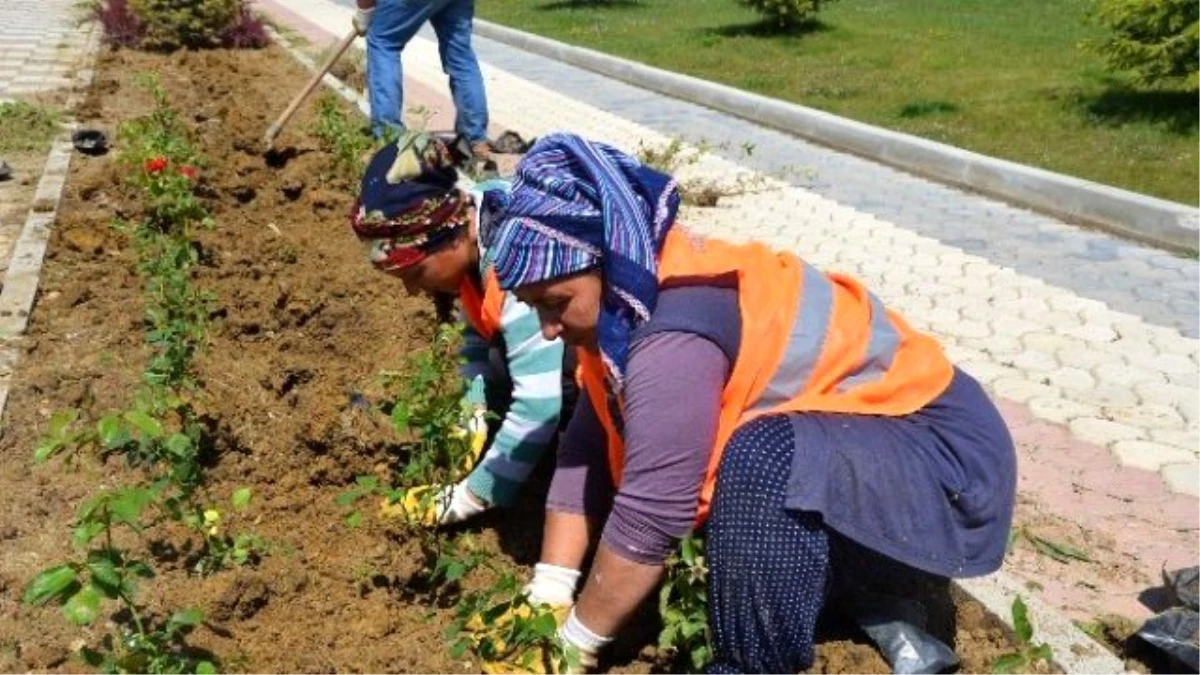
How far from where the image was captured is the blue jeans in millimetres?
6840

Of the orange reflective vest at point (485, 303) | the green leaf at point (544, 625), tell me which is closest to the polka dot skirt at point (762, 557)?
the green leaf at point (544, 625)

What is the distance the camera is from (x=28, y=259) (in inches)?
188

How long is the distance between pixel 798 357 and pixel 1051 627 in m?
0.87

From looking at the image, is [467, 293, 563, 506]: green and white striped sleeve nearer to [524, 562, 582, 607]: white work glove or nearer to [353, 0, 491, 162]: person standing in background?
[524, 562, 582, 607]: white work glove

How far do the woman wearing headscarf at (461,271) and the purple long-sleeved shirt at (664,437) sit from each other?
52cm

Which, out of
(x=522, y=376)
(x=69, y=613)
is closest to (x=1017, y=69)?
(x=522, y=376)

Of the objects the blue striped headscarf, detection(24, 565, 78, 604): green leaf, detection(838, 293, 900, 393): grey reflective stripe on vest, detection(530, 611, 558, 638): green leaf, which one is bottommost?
detection(530, 611, 558, 638): green leaf

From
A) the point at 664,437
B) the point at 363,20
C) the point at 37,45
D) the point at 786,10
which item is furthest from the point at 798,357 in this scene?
the point at 37,45

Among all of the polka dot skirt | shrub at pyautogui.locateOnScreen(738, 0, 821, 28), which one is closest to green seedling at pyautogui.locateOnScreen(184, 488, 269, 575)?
the polka dot skirt

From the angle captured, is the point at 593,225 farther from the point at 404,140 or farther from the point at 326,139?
the point at 326,139

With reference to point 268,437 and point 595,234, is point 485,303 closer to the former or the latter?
point 595,234

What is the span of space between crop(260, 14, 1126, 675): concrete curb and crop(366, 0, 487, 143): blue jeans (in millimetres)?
4897

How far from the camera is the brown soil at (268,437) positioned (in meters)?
2.51

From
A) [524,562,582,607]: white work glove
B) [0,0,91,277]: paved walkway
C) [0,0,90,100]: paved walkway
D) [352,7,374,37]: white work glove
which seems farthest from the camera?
[0,0,90,100]: paved walkway
